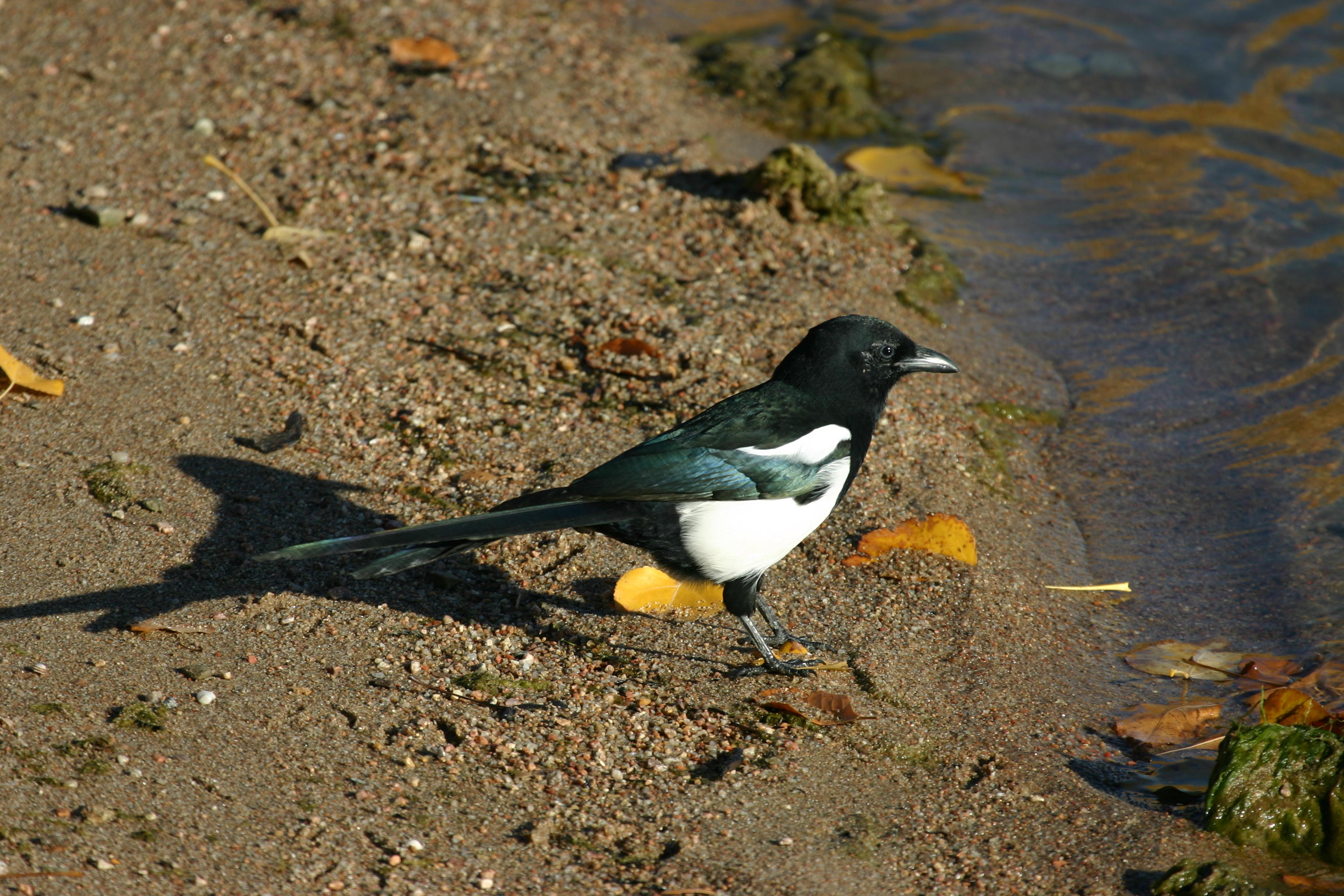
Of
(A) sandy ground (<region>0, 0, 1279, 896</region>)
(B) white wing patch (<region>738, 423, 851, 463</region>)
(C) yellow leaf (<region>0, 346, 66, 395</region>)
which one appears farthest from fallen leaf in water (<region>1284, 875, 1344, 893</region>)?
(C) yellow leaf (<region>0, 346, 66, 395</region>)

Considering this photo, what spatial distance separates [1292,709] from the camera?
10.7ft

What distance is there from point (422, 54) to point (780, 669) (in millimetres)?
4034

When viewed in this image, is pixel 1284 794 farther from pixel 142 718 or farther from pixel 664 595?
pixel 142 718

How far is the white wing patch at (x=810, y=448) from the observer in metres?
3.39

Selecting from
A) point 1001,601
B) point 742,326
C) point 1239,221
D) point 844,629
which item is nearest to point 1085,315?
point 1239,221

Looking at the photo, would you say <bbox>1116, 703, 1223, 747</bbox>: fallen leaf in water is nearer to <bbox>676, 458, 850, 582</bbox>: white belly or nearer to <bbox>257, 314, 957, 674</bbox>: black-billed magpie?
<bbox>257, 314, 957, 674</bbox>: black-billed magpie

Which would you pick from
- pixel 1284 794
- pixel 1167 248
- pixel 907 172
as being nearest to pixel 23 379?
pixel 1284 794

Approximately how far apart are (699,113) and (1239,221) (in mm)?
2861

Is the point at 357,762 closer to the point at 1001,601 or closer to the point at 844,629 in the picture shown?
the point at 844,629

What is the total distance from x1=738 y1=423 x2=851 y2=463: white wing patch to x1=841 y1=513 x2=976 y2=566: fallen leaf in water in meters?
0.50

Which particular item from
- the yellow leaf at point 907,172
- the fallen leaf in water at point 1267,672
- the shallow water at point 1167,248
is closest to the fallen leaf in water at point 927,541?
the shallow water at point 1167,248

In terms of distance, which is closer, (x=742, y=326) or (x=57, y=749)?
(x=57, y=749)

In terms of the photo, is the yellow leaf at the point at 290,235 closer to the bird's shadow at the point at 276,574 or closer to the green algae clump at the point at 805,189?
the bird's shadow at the point at 276,574

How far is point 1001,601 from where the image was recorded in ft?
12.4
